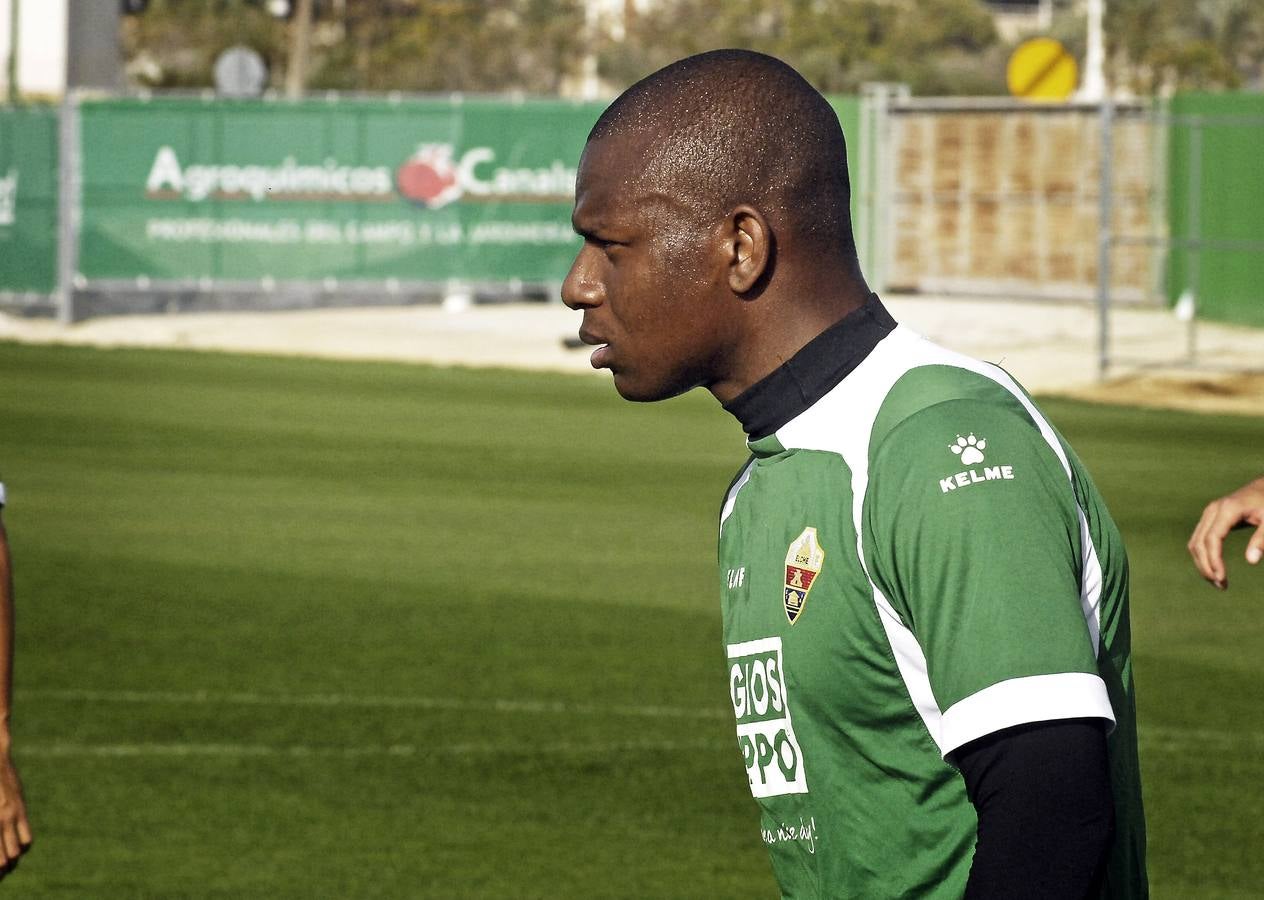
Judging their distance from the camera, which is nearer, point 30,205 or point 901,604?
point 901,604

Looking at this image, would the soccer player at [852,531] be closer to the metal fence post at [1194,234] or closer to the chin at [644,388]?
the chin at [644,388]

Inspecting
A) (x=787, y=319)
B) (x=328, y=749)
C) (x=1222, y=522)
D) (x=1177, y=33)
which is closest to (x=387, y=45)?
(x=1177, y=33)

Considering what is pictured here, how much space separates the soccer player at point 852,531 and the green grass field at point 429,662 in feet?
15.3

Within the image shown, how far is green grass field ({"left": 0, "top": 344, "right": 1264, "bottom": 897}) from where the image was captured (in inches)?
298

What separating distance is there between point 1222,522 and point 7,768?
2.56 metres

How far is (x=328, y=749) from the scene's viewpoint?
350 inches

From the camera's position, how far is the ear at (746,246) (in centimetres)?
254

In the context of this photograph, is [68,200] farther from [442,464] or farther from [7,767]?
[7,767]

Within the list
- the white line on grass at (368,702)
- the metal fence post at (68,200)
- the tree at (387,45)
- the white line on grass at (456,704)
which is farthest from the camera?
the tree at (387,45)

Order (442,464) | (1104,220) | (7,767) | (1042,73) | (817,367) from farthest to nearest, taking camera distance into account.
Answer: (1042,73) → (1104,220) → (442,464) → (7,767) → (817,367)

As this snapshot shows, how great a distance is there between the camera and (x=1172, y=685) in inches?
410

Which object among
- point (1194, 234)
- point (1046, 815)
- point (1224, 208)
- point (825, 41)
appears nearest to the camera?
point (1046, 815)

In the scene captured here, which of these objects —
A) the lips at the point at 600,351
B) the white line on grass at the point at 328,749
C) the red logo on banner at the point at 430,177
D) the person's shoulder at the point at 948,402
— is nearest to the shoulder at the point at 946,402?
the person's shoulder at the point at 948,402

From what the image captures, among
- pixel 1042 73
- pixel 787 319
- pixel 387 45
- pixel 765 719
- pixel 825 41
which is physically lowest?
pixel 765 719
